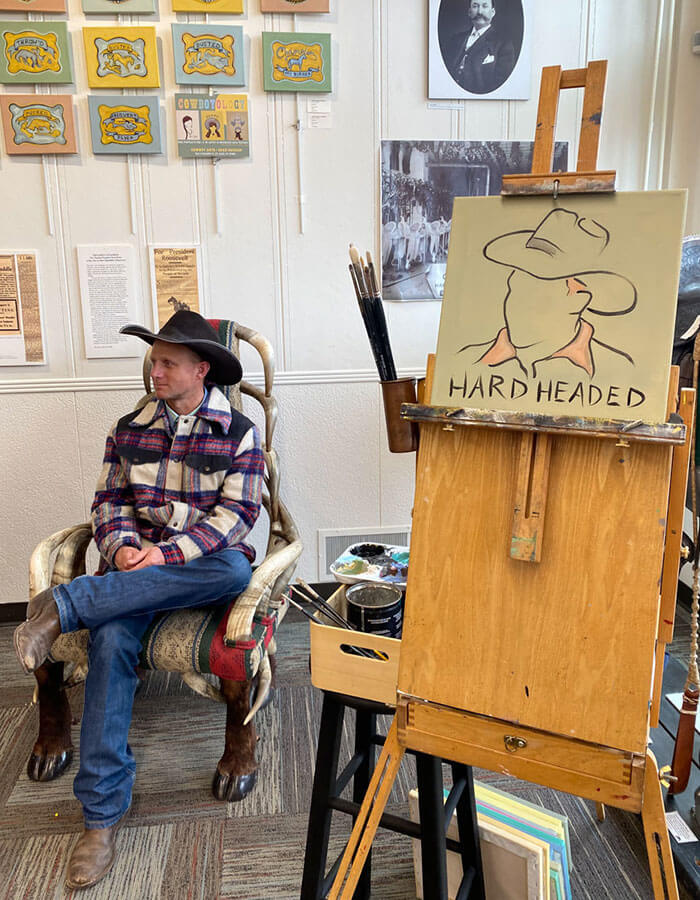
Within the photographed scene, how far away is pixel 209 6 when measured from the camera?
7.55ft

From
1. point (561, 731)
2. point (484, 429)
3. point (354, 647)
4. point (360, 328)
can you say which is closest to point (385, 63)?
point (360, 328)

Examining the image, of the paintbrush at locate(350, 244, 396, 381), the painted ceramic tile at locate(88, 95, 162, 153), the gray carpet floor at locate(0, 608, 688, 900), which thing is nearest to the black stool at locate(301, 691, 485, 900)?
the gray carpet floor at locate(0, 608, 688, 900)

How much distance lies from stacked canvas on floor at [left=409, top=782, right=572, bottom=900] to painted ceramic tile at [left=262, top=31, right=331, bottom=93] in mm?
2278

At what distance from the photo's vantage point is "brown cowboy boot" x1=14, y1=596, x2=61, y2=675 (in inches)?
64.2

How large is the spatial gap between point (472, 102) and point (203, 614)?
2.05 meters

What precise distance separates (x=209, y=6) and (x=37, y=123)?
2.36ft

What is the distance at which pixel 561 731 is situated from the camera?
96cm

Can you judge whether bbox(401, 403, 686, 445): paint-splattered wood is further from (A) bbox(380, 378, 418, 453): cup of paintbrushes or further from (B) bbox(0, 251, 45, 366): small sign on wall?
(B) bbox(0, 251, 45, 366): small sign on wall

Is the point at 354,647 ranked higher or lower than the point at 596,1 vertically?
lower

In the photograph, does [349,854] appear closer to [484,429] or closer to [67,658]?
[484,429]

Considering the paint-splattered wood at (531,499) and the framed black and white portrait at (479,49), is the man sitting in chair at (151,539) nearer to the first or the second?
the paint-splattered wood at (531,499)

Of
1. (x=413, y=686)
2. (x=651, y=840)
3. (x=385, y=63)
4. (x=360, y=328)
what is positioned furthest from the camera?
(x=360, y=328)

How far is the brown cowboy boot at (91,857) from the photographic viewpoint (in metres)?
1.55

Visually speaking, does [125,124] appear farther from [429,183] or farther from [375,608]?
[375,608]
